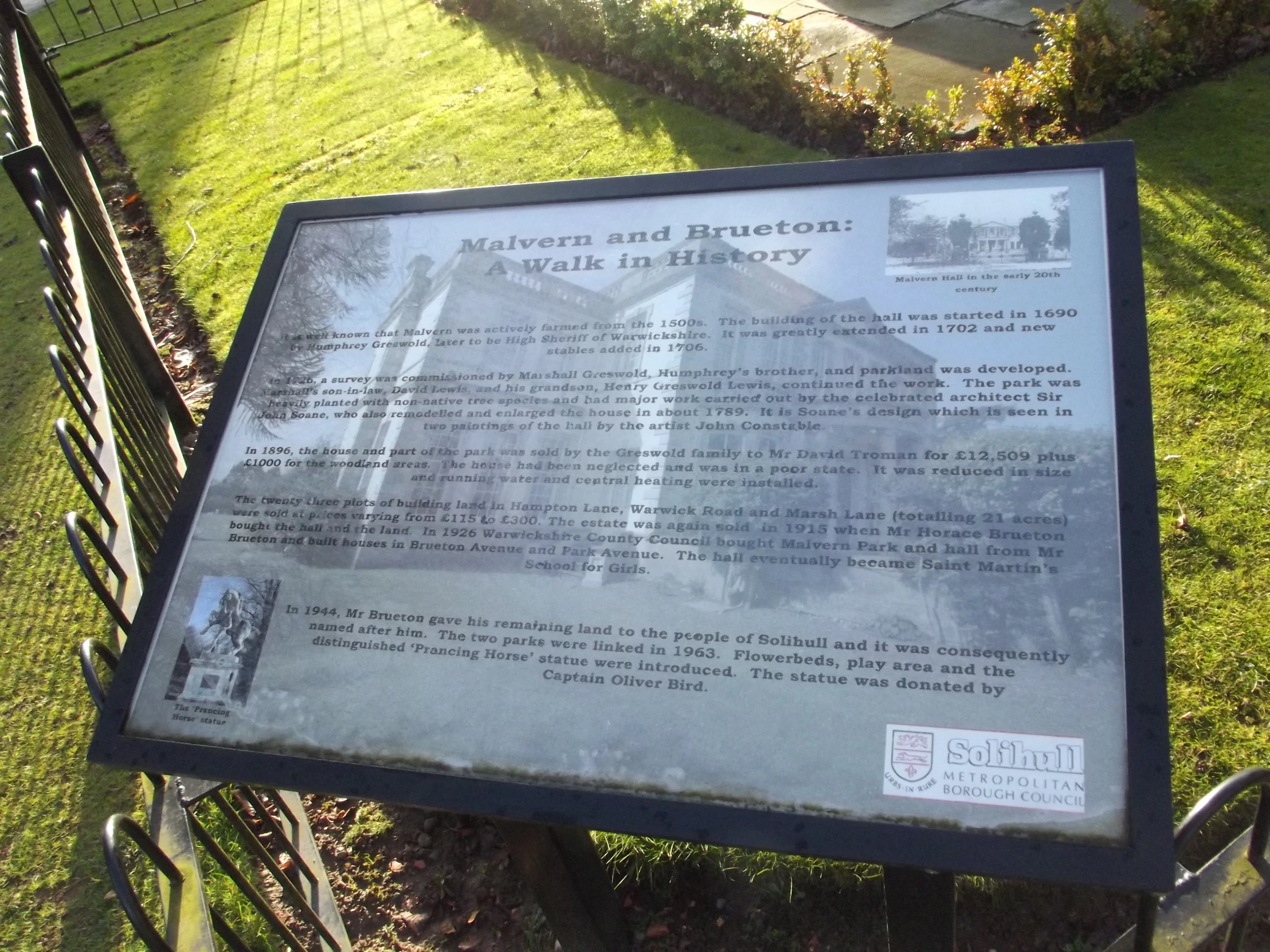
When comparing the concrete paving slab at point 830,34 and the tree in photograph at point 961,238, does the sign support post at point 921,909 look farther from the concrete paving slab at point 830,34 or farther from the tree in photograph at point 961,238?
the concrete paving slab at point 830,34

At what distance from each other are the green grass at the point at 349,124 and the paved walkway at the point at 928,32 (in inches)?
47.0

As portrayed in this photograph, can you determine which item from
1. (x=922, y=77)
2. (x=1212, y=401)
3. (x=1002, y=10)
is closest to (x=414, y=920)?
(x=1212, y=401)

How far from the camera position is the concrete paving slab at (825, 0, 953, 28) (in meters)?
6.63

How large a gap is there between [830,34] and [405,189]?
11.4 ft

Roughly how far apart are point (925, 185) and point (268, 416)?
1614 millimetres

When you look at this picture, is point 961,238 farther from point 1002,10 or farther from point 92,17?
point 92,17

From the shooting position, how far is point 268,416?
2127 millimetres

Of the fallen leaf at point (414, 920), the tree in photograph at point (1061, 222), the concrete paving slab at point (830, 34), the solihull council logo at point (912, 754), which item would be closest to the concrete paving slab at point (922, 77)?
the concrete paving slab at point (830, 34)

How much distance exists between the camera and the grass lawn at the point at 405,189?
9.12 ft

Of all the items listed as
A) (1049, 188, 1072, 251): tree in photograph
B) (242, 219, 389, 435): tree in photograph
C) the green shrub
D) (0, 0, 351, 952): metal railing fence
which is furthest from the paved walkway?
(0, 0, 351, 952): metal railing fence

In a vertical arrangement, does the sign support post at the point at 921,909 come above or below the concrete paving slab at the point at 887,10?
below

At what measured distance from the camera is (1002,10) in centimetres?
641

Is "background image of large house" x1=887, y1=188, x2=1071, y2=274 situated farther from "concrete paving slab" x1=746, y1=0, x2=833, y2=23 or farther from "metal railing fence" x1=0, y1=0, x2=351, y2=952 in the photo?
"concrete paving slab" x1=746, y1=0, x2=833, y2=23

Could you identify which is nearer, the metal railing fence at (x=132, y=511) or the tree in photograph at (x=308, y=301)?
A: the metal railing fence at (x=132, y=511)
